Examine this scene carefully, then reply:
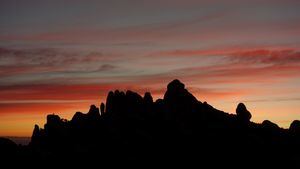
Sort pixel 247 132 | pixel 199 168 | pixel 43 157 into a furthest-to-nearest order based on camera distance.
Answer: pixel 247 132 < pixel 43 157 < pixel 199 168

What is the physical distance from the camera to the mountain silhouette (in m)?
170

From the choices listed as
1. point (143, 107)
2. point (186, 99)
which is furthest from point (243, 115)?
point (143, 107)

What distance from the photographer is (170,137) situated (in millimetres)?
180750

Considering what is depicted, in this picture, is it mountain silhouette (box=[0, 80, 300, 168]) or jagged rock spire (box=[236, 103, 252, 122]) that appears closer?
mountain silhouette (box=[0, 80, 300, 168])

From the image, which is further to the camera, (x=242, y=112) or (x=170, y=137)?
(x=242, y=112)

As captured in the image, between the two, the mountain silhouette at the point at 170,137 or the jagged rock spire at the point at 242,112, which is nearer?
the mountain silhouette at the point at 170,137

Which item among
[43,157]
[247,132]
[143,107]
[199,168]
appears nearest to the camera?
[199,168]

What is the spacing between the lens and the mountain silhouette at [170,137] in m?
170

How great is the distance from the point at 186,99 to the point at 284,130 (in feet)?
133

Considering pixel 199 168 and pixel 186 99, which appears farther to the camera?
pixel 186 99

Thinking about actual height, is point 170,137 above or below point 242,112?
below

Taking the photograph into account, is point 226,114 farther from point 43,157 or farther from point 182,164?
point 43,157

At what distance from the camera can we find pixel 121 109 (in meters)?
197

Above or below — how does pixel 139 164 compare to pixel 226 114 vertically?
below
